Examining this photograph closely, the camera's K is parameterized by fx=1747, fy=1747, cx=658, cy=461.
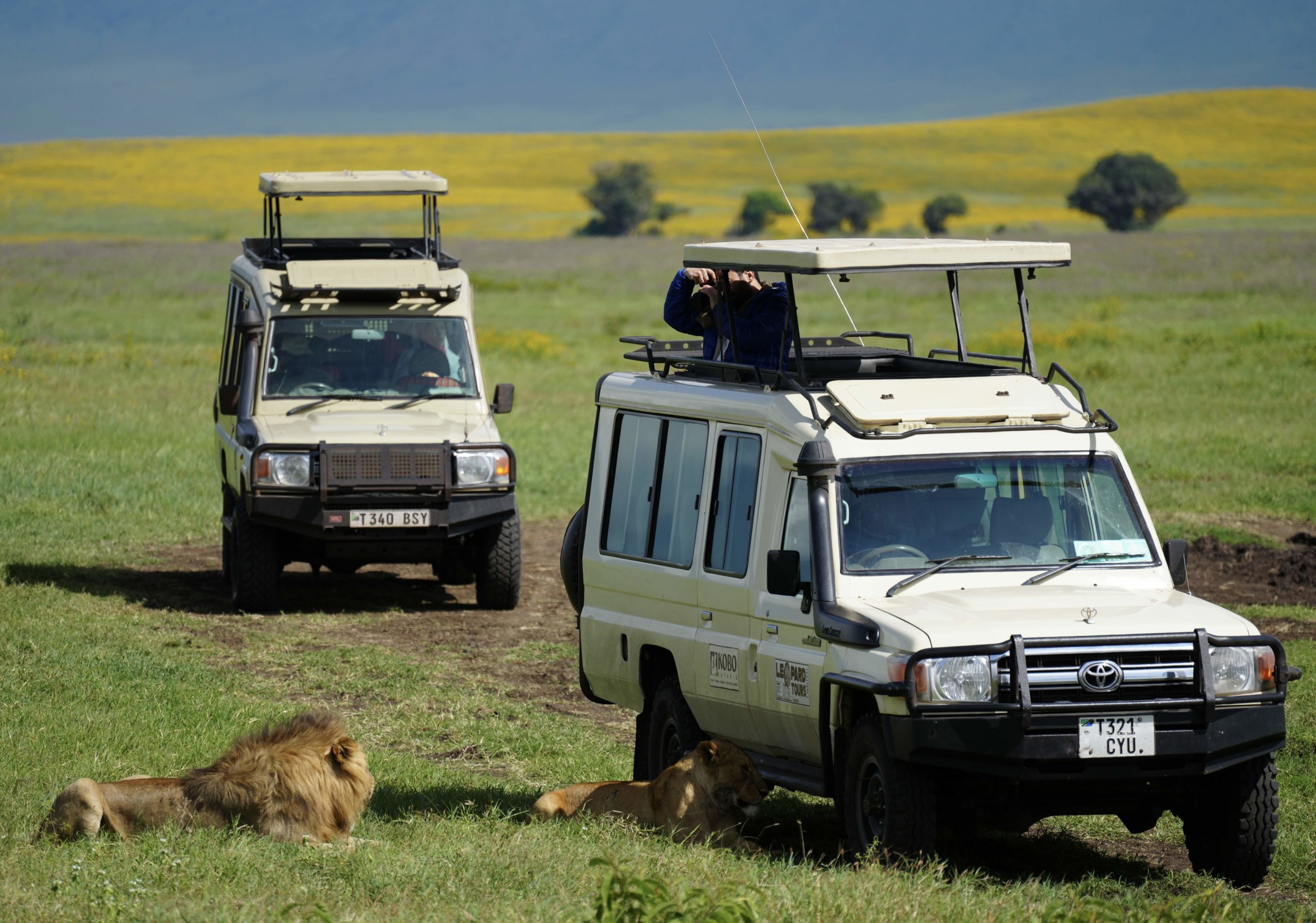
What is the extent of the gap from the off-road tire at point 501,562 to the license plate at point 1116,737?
23.7 ft

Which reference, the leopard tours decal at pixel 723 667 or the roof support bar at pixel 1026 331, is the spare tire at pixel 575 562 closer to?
the leopard tours decal at pixel 723 667

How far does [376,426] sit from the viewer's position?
485 inches

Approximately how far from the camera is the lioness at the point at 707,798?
20.8 feet

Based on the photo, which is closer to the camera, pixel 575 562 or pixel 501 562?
pixel 575 562

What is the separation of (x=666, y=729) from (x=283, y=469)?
17.5 ft

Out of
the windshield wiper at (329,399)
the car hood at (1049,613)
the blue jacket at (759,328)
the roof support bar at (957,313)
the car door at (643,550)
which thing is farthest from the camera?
the windshield wiper at (329,399)

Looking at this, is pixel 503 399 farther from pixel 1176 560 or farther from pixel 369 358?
pixel 1176 560

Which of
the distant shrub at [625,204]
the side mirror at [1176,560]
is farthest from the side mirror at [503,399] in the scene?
the distant shrub at [625,204]

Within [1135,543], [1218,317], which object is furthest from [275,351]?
[1218,317]

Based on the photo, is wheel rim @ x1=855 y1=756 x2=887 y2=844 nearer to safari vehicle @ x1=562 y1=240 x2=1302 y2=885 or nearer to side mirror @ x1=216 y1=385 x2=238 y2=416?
safari vehicle @ x1=562 y1=240 x2=1302 y2=885

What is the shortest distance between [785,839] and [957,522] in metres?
1.52

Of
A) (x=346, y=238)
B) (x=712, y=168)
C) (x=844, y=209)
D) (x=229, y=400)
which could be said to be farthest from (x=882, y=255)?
(x=712, y=168)

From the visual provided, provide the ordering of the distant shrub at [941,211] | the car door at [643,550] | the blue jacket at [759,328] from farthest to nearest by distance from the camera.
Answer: the distant shrub at [941,211] < the blue jacket at [759,328] < the car door at [643,550]

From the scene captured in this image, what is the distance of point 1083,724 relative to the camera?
555 centimetres
